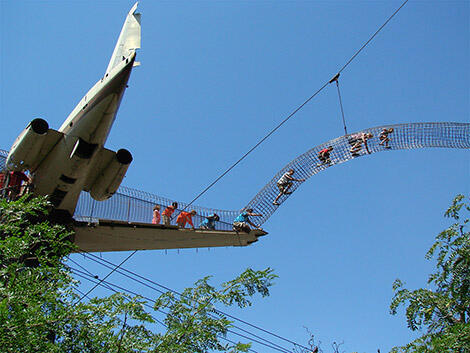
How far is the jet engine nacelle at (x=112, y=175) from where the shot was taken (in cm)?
1465

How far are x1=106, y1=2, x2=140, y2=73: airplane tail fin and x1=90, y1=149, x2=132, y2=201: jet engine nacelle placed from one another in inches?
104

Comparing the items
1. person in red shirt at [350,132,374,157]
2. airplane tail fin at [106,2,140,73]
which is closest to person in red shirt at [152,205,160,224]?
airplane tail fin at [106,2,140,73]

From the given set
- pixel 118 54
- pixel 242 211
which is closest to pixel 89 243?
pixel 242 211

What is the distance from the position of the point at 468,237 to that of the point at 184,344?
29.6ft

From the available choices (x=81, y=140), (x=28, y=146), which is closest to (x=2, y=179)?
(x=28, y=146)

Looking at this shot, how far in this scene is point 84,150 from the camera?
44.0 feet

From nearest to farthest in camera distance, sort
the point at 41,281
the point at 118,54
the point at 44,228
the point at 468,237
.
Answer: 1. the point at 41,281
2. the point at 44,228
3. the point at 468,237
4. the point at 118,54

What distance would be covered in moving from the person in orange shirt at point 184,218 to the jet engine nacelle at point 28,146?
602cm

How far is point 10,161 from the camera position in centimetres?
1402

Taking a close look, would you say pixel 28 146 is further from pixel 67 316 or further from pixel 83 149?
pixel 67 316

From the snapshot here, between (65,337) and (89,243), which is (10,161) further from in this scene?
(65,337)

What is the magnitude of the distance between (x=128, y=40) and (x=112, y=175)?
13.5 ft

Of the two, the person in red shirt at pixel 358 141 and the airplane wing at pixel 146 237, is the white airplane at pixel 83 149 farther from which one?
the person in red shirt at pixel 358 141

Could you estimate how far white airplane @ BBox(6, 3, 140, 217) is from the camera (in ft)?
41.9
